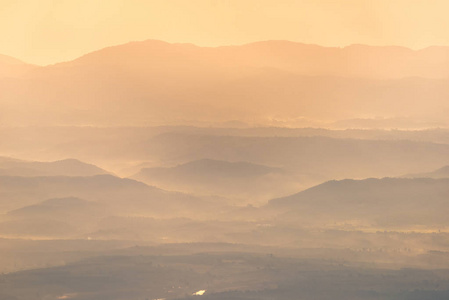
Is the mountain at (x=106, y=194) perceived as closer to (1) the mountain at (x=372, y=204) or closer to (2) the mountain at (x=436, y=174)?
(1) the mountain at (x=372, y=204)

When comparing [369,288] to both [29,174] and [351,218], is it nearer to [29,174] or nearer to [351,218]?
[351,218]

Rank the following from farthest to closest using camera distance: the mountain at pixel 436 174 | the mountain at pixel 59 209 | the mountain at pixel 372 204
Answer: the mountain at pixel 436 174, the mountain at pixel 59 209, the mountain at pixel 372 204

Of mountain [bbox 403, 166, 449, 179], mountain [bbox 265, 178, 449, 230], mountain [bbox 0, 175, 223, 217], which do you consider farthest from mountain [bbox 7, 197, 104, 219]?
mountain [bbox 403, 166, 449, 179]

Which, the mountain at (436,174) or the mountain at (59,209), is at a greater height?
the mountain at (436,174)

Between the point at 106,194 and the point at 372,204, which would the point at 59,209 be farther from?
the point at 372,204

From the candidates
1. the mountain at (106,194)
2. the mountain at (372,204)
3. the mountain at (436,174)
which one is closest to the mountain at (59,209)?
the mountain at (106,194)

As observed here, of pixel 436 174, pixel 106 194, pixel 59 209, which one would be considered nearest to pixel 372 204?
pixel 436 174

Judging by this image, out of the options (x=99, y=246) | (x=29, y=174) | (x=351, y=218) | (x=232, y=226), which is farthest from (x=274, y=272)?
(x=29, y=174)

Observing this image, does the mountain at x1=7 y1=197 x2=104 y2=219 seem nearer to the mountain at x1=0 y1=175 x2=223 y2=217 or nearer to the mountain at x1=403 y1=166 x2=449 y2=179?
the mountain at x1=0 y1=175 x2=223 y2=217
